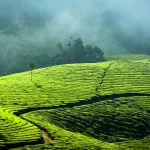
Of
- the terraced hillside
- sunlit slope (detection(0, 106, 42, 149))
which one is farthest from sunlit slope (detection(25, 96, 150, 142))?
sunlit slope (detection(0, 106, 42, 149))

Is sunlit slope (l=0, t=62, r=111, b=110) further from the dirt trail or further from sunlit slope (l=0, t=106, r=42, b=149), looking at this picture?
the dirt trail

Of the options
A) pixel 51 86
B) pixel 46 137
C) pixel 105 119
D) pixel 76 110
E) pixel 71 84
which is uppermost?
pixel 71 84

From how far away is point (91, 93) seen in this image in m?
96.2

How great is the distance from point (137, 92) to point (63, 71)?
29746 mm

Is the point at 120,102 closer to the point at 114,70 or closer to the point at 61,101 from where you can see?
the point at 61,101

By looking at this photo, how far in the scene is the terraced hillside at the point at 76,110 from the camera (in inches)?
2630

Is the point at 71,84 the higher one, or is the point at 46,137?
the point at 71,84

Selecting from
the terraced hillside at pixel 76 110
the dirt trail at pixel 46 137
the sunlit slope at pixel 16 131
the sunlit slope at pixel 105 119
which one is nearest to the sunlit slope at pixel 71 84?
the terraced hillside at pixel 76 110

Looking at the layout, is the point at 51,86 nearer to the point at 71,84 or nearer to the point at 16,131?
the point at 71,84

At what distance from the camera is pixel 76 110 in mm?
83438

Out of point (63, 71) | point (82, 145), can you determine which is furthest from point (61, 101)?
point (63, 71)

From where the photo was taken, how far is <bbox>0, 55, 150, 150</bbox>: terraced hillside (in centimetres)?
6681

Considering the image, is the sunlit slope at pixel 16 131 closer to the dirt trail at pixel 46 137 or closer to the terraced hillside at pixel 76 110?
the terraced hillside at pixel 76 110

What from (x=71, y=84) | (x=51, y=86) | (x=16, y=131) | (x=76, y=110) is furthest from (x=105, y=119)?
(x=71, y=84)
